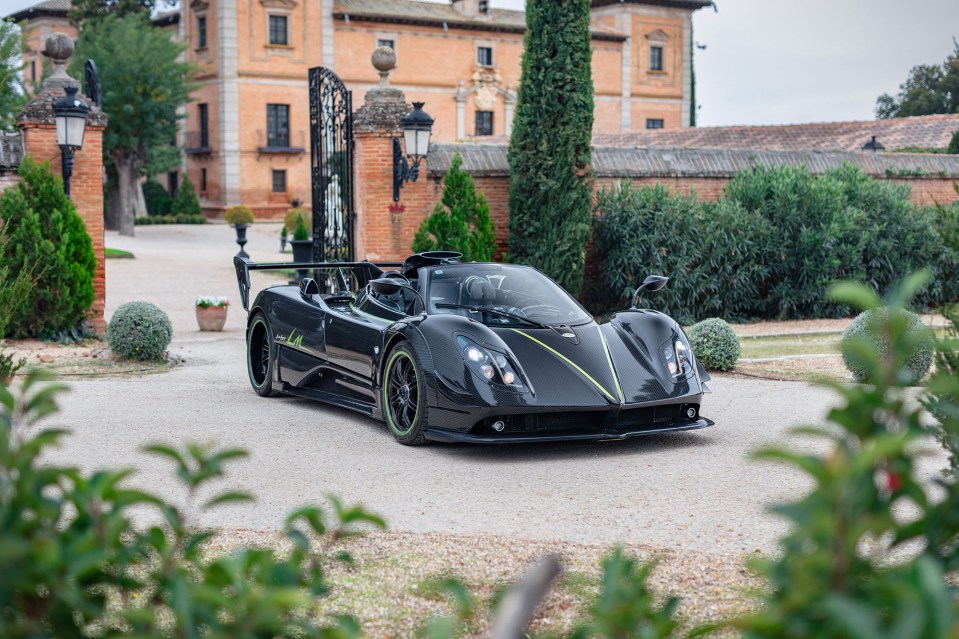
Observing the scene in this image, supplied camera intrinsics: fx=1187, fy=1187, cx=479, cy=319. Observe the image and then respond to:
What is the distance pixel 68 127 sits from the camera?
13.9m

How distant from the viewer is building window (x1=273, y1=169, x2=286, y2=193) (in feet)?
172

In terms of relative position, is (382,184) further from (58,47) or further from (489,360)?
(489,360)

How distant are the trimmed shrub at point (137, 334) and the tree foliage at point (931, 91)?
175 ft

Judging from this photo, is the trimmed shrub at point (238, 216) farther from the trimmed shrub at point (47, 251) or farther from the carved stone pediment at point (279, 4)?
the trimmed shrub at point (47, 251)

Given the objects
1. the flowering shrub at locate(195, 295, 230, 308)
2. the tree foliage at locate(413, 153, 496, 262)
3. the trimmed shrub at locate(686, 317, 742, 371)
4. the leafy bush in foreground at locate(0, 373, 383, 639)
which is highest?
the tree foliage at locate(413, 153, 496, 262)

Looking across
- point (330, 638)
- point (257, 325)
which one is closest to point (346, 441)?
point (257, 325)

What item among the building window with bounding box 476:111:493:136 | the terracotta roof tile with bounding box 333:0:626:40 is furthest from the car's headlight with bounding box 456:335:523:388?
the building window with bounding box 476:111:493:136

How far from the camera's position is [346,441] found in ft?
26.7

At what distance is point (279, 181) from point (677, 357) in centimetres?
4593

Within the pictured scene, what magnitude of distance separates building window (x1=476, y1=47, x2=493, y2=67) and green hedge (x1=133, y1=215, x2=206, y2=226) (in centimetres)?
1639

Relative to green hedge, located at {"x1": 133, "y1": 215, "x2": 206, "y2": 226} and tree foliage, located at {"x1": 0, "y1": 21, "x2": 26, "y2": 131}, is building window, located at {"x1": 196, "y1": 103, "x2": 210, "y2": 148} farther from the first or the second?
tree foliage, located at {"x1": 0, "y1": 21, "x2": 26, "y2": 131}

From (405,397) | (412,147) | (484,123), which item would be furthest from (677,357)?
(484,123)

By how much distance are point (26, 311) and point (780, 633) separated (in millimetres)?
12852

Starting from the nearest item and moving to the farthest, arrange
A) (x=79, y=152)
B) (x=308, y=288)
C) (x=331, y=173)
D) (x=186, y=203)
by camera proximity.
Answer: (x=308, y=288)
(x=79, y=152)
(x=331, y=173)
(x=186, y=203)
